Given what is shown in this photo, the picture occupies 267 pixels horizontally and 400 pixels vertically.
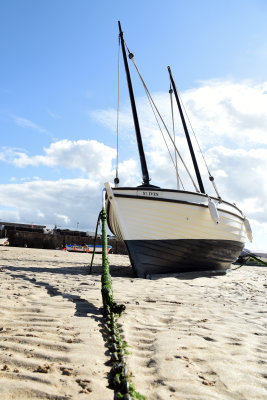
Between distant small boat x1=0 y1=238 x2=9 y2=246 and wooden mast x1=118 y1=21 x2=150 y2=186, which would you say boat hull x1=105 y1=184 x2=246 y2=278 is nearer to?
wooden mast x1=118 y1=21 x2=150 y2=186

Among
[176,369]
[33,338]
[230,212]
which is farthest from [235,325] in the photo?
[230,212]

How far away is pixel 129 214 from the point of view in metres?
8.13

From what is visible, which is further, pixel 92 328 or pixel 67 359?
pixel 92 328

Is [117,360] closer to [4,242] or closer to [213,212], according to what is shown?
[213,212]

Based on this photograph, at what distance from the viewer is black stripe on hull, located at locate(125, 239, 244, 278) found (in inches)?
314

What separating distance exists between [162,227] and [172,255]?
0.92m

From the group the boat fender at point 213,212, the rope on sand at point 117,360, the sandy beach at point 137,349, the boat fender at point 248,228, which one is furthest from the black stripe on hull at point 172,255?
the rope on sand at point 117,360

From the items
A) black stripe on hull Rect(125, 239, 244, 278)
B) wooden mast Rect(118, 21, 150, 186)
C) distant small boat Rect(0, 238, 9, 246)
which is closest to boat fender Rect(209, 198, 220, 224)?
black stripe on hull Rect(125, 239, 244, 278)

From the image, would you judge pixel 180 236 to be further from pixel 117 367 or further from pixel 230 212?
pixel 117 367

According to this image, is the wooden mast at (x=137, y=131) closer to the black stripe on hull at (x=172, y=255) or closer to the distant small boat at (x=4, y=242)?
the black stripe on hull at (x=172, y=255)

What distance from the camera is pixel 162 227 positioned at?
8250 mm

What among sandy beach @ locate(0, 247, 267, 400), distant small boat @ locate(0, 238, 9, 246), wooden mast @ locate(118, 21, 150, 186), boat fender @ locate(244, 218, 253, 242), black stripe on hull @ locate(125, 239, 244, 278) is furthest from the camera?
distant small boat @ locate(0, 238, 9, 246)

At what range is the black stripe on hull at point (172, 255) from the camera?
798cm

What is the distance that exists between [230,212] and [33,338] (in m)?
9.59
